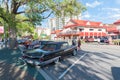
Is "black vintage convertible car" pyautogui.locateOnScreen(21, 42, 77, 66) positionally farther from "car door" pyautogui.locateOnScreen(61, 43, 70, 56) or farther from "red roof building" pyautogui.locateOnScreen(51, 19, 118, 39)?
"red roof building" pyautogui.locateOnScreen(51, 19, 118, 39)

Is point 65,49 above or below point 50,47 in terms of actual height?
below

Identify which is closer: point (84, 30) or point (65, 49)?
point (65, 49)

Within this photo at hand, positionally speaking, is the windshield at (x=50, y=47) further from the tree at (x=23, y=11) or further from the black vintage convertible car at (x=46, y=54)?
the tree at (x=23, y=11)

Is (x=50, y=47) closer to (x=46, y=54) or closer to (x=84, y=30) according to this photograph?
(x=46, y=54)

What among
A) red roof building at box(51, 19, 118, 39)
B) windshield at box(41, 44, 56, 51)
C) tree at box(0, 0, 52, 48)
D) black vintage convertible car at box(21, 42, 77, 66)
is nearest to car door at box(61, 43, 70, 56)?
black vintage convertible car at box(21, 42, 77, 66)

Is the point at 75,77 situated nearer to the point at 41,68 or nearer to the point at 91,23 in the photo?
the point at 41,68

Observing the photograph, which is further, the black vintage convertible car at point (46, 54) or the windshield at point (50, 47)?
the windshield at point (50, 47)

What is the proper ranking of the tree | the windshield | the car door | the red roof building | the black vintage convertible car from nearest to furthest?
the black vintage convertible car
the windshield
the car door
the tree
the red roof building

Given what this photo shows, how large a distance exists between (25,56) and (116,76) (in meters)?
5.92

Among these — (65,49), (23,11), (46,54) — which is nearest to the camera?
(46,54)

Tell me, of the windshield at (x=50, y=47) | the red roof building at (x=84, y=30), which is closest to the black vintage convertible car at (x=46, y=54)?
the windshield at (x=50, y=47)

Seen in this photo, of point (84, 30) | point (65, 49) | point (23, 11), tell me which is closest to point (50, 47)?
point (65, 49)

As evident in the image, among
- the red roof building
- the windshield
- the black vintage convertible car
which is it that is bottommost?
the black vintage convertible car

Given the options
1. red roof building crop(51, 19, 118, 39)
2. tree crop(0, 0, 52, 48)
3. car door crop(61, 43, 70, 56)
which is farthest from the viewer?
red roof building crop(51, 19, 118, 39)
